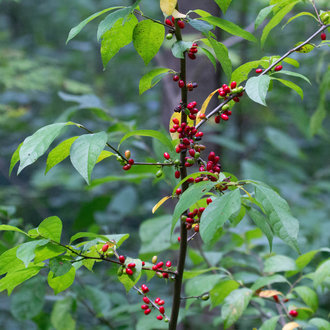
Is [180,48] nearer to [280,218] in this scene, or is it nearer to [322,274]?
[280,218]

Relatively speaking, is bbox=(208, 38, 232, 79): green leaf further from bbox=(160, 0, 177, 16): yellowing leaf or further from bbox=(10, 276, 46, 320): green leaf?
bbox=(10, 276, 46, 320): green leaf

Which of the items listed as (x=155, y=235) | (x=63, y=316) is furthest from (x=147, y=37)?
(x=63, y=316)

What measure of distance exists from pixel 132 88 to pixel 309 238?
326cm

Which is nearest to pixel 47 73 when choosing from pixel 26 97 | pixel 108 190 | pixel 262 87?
pixel 26 97

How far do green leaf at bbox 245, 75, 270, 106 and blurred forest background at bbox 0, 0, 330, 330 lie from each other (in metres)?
0.55

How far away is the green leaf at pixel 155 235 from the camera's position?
151 cm

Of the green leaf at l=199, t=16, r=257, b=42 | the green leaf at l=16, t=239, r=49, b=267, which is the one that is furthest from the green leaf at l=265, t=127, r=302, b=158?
the green leaf at l=16, t=239, r=49, b=267

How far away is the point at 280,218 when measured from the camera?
0.77 meters

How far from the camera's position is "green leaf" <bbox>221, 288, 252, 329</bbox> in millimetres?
1136

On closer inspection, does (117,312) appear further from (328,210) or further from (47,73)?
(47,73)

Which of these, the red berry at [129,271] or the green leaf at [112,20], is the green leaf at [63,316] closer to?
the red berry at [129,271]

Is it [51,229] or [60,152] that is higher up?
[60,152]

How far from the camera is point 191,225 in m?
0.88

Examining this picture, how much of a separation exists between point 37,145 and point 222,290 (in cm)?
74
